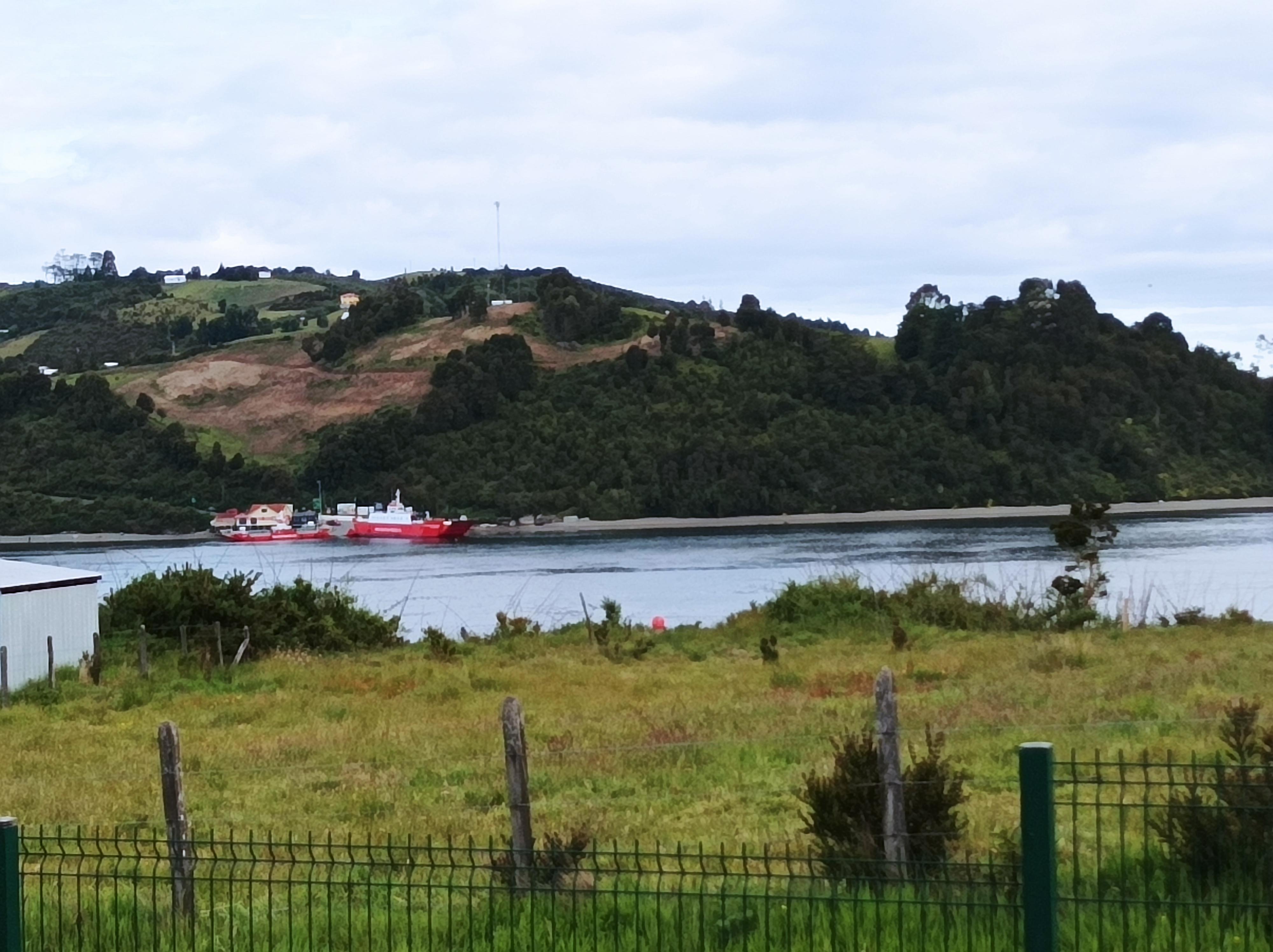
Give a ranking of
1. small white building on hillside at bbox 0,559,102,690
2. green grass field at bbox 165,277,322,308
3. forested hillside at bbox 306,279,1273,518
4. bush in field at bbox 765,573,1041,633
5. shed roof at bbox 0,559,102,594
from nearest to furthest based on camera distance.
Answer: small white building on hillside at bbox 0,559,102,690
shed roof at bbox 0,559,102,594
bush in field at bbox 765,573,1041,633
forested hillside at bbox 306,279,1273,518
green grass field at bbox 165,277,322,308

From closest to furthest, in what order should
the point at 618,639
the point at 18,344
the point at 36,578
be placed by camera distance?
the point at 36,578, the point at 618,639, the point at 18,344

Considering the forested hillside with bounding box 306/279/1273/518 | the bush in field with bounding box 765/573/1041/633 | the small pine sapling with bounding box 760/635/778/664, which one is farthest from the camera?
the forested hillside with bounding box 306/279/1273/518

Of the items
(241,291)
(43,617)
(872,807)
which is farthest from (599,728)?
(241,291)

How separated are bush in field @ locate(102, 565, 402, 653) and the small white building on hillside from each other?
128 cm

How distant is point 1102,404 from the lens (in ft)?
289

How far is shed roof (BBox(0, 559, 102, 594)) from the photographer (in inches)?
894

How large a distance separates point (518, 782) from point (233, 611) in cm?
1914

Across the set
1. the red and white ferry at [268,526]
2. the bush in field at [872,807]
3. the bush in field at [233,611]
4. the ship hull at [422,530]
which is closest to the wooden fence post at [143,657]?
the bush in field at [233,611]

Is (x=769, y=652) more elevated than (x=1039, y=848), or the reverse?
(x=1039, y=848)

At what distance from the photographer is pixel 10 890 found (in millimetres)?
4785

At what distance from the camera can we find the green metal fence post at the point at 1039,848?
429 centimetres

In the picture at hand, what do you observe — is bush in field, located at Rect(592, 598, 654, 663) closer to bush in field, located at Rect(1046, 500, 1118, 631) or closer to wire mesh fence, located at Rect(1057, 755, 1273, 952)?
bush in field, located at Rect(1046, 500, 1118, 631)

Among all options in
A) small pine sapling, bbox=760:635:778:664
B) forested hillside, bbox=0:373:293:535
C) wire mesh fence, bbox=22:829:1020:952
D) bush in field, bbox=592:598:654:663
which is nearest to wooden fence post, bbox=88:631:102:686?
bush in field, bbox=592:598:654:663

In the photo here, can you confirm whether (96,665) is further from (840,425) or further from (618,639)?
(840,425)
